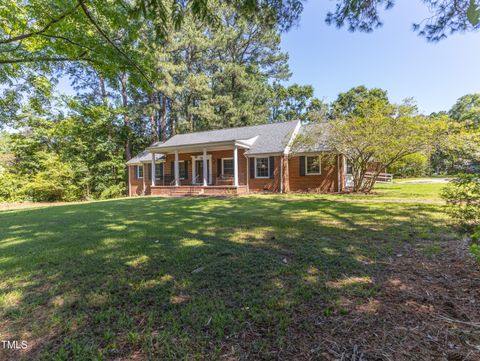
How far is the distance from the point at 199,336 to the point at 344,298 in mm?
1515

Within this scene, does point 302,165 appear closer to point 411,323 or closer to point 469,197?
point 469,197

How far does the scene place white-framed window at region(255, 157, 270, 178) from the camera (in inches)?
647

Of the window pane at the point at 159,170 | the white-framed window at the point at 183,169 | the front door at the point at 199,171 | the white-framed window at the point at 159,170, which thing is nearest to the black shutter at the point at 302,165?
the front door at the point at 199,171

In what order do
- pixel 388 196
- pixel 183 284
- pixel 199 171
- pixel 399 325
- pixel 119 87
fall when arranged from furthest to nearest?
pixel 199 171, pixel 388 196, pixel 119 87, pixel 183 284, pixel 399 325

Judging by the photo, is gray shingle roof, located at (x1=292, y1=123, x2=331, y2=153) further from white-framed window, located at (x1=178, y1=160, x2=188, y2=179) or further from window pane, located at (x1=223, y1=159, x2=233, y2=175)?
white-framed window, located at (x1=178, y1=160, x2=188, y2=179)

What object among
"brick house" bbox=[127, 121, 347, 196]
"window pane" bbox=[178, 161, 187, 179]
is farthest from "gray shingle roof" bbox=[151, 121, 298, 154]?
"window pane" bbox=[178, 161, 187, 179]

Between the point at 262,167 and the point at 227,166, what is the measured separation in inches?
115

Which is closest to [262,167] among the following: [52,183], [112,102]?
[52,183]

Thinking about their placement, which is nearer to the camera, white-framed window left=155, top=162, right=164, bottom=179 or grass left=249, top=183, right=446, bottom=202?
grass left=249, top=183, right=446, bottom=202

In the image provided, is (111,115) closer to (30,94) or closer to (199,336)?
(30,94)

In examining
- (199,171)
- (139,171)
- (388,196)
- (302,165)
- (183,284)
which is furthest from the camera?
(139,171)

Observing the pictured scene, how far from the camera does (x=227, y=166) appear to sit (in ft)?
59.7

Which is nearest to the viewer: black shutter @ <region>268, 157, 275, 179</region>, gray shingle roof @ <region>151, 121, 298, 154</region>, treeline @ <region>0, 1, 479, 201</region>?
treeline @ <region>0, 1, 479, 201</region>

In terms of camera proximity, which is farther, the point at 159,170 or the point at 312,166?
the point at 159,170
